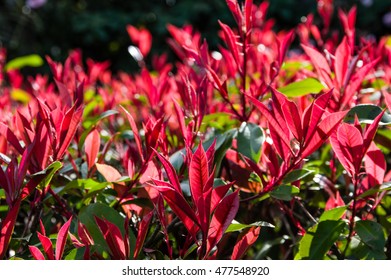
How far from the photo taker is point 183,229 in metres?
1.22

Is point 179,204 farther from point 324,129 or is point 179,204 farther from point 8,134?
point 8,134

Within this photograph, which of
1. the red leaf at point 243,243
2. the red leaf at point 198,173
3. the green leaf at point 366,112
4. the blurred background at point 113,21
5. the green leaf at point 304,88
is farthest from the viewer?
the blurred background at point 113,21

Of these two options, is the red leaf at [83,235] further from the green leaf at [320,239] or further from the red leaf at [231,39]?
the red leaf at [231,39]

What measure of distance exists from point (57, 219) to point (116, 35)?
7.95 meters

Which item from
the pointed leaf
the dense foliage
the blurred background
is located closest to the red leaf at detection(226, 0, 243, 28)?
the dense foliage

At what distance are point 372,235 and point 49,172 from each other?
1.95 feet

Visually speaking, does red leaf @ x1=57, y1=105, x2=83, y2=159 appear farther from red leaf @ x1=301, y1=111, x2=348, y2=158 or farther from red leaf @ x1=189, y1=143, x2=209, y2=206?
red leaf @ x1=301, y1=111, x2=348, y2=158

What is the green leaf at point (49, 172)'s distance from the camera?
988 millimetres

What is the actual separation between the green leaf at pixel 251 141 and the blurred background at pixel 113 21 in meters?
7.42

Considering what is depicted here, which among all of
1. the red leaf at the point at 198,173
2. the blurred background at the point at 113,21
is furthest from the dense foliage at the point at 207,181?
the blurred background at the point at 113,21

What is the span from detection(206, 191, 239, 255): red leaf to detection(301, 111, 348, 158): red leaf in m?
0.18

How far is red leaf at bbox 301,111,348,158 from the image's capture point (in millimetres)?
964

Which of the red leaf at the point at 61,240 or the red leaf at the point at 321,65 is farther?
the red leaf at the point at 321,65
